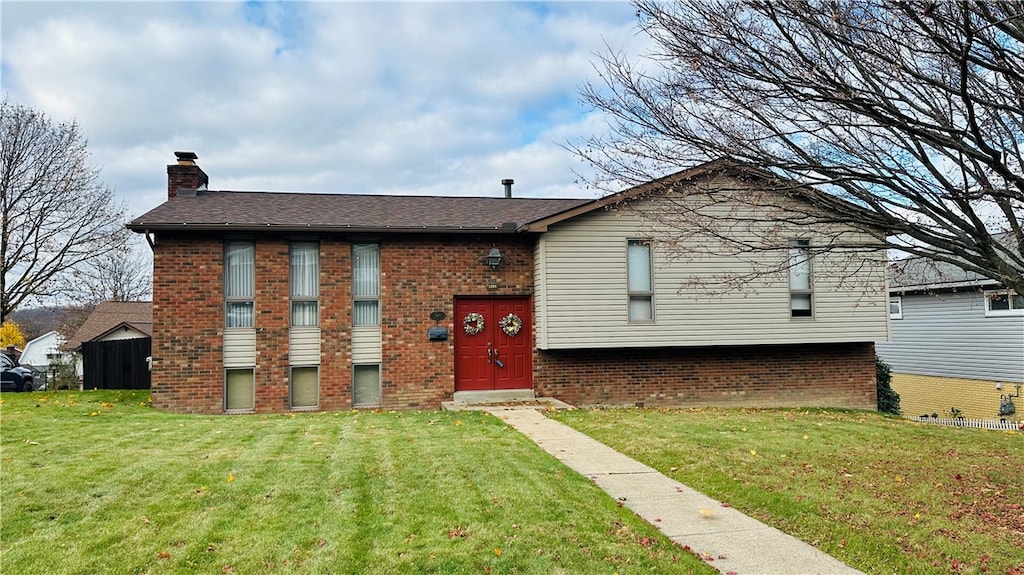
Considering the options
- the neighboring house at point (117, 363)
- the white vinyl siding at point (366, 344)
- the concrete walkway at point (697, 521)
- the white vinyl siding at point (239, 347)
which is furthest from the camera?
the neighboring house at point (117, 363)

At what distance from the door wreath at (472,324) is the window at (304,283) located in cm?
287

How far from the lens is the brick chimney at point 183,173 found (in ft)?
50.3

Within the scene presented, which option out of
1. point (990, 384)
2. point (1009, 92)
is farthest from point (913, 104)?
point (990, 384)

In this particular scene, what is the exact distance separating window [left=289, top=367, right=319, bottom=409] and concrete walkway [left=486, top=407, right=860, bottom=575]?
20.3 feet

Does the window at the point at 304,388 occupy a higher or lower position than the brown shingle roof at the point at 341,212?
A: lower

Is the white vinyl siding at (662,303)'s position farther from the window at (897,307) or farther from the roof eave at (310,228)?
the window at (897,307)

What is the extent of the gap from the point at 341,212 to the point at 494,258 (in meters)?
3.34

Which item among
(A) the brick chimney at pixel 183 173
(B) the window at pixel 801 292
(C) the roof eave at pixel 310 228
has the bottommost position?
(B) the window at pixel 801 292

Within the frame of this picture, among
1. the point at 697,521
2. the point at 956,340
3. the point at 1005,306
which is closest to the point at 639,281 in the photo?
the point at 697,521

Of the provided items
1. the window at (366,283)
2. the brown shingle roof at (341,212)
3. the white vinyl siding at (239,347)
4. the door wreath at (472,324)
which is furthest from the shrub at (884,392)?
Answer: the white vinyl siding at (239,347)

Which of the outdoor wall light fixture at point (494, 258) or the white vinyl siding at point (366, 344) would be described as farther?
the outdoor wall light fixture at point (494, 258)

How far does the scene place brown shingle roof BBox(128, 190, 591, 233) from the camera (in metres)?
13.1

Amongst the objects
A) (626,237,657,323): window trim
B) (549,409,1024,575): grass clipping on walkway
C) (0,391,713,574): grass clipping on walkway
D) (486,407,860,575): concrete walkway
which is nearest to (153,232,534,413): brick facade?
(626,237,657,323): window trim

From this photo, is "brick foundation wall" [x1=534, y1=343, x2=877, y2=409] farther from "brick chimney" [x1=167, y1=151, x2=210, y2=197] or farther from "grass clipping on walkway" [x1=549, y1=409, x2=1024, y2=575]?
"brick chimney" [x1=167, y1=151, x2=210, y2=197]
